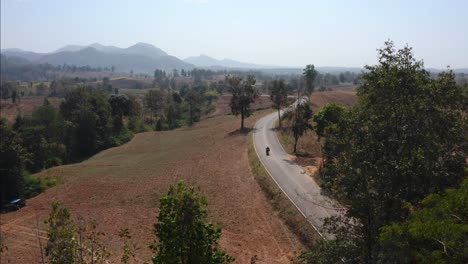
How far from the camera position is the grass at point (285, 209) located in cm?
2503

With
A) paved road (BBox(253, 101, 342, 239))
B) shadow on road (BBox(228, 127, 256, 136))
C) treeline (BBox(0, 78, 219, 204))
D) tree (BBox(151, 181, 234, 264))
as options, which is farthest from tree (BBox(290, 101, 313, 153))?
tree (BBox(151, 181, 234, 264))

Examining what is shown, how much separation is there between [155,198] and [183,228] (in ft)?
83.5

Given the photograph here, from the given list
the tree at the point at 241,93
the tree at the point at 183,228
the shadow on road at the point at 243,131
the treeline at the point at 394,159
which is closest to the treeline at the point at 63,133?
the shadow on road at the point at 243,131

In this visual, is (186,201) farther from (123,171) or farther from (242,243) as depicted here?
(123,171)

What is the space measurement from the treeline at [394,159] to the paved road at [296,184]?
2.43 metres

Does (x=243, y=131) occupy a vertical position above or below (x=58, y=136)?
above

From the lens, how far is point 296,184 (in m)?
34.3

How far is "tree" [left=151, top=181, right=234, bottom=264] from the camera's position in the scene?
10758 millimetres

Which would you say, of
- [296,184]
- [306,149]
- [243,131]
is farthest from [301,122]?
[243,131]

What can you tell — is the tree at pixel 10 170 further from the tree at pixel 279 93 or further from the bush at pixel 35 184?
the tree at pixel 279 93

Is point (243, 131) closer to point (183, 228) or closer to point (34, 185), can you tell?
point (34, 185)

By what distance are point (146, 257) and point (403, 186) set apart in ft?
50.0

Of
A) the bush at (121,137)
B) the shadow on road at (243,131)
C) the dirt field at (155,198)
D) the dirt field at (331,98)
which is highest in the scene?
the dirt field at (331,98)

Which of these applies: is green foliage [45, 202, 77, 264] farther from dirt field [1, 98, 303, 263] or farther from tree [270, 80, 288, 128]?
tree [270, 80, 288, 128]
